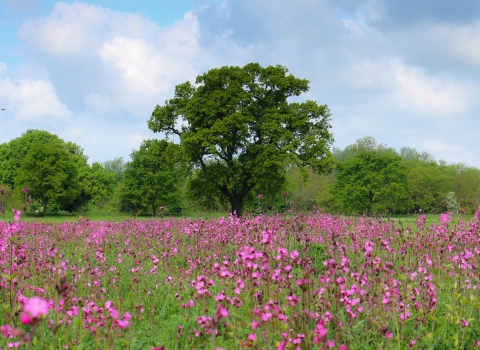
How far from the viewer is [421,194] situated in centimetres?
5400

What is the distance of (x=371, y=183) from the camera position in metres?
46.8

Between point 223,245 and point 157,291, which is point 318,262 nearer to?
point 223,245

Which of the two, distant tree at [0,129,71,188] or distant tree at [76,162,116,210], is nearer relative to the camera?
Answer: distant tree at [0,129,71,188]

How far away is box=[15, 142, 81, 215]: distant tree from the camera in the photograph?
45.5 m

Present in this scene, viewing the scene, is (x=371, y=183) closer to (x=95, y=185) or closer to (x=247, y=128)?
(x=247, y=128)

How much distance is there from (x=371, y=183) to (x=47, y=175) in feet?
111

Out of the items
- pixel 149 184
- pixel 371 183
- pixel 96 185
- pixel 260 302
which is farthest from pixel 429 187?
pixel 260 302

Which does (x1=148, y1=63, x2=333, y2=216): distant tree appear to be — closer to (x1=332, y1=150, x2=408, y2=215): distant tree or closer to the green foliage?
(x1=332, y1=150, x2=408, y2=215): distant tree

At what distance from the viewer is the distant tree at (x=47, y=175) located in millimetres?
45531

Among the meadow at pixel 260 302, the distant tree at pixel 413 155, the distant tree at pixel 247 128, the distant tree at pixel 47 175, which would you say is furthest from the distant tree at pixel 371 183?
the distant tree at pixel 413 155

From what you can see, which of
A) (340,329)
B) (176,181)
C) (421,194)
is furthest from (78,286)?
(421,194)

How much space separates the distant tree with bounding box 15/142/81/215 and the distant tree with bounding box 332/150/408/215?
94.7 feet

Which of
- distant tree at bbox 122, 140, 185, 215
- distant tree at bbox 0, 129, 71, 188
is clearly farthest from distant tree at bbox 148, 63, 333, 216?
distant tree at bbox 0, 129, 71, 188

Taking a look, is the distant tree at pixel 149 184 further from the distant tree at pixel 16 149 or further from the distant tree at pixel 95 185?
the distant tree at pixel 16 149
